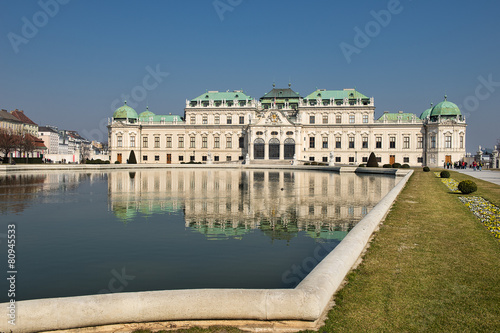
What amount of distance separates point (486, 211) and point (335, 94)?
239 ft

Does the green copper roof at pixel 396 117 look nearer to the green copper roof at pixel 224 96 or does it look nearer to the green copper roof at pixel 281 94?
the green copper roof at pixel 281 94

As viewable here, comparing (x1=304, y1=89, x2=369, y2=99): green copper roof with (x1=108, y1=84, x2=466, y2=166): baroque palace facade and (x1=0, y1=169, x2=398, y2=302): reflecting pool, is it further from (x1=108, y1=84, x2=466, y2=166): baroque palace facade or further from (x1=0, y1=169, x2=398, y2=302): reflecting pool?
(x1=0, y1=169, x2=398, y2=302): reflecting pool

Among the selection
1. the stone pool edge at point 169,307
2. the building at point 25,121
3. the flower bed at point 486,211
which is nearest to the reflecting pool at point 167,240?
the stone pool edge at point 169,307

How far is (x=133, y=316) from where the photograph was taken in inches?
225

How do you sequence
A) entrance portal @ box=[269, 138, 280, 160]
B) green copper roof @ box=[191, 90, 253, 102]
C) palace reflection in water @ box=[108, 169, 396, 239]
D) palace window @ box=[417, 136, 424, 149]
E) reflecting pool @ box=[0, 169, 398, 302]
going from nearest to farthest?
reflecting pool @ box=[0, 169, 398, 302] < palace reflection in water @ box=[108, 169, 396, 239] < entrance portal @ box=[269, 138, 280, 160] < palace window @ box=[417, 136, 424, 149] < green copper roof @ box=[191, 90, 253, 102]

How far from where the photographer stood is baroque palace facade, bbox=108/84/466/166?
82125 millimetres

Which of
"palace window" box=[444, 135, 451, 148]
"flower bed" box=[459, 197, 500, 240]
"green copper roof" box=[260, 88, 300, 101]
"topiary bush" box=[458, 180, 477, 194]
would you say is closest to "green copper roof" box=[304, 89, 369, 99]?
"green copper roof" box=[260, 88, 300, 101]

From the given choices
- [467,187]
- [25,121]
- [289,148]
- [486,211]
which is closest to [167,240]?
[486,211]

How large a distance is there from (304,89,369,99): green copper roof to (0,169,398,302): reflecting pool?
6570 centimetres

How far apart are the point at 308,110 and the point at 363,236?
77361mm

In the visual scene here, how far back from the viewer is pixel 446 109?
269 ft

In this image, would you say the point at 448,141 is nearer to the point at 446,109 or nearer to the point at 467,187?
the point at 446,109

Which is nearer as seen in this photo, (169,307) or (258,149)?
(169,307)

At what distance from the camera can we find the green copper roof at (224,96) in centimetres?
8825
